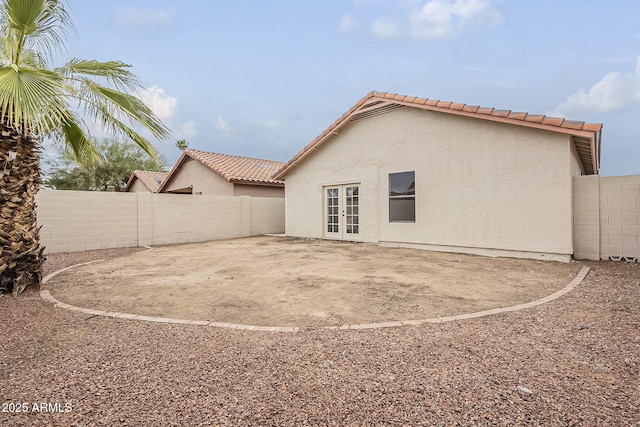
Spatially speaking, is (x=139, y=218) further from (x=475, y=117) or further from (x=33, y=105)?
(x=475, y=117)

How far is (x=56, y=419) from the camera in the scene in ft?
7.30

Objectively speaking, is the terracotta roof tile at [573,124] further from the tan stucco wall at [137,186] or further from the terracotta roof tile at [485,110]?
the tan stucco wall at [137,186]

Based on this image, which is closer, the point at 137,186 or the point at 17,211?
the point at 17,211

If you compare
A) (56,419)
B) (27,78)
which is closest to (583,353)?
(56,419)

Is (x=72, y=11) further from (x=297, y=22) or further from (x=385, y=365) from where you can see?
(x=297, y=22)

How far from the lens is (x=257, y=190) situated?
19719 mm

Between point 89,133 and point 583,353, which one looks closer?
point 583,353

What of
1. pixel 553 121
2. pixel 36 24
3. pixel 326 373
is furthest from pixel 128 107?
pixel 553 121

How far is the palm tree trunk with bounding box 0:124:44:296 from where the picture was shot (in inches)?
200

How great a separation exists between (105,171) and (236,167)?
17.1m

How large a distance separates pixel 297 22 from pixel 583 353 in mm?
16236

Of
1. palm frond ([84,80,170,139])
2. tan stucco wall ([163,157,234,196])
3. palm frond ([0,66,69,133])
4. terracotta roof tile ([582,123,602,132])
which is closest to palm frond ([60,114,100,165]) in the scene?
palm frond ([84,80,170,139])

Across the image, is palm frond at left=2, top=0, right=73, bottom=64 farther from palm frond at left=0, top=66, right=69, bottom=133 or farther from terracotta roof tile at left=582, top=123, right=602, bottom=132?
terracotta roof tile at left=582, top=123, right=602, bottom=132

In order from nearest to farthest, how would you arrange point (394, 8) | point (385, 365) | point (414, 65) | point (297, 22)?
point (385, 365) < point (394, 8) < point (297, 22) < point (414, 65)
